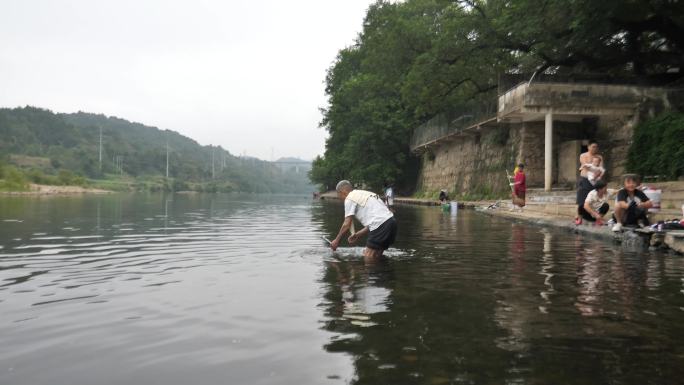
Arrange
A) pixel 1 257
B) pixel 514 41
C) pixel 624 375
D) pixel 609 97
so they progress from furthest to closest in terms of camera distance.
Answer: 1. pixel 514 41
2. pixel 609 97
3. pixel 1 257
4. pixel 624 375

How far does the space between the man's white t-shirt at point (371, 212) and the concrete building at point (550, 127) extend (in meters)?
17.5

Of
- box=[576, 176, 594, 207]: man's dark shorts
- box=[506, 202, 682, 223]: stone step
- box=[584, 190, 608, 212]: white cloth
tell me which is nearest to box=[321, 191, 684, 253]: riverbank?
box=[506, 202, 682, 223]: stone step

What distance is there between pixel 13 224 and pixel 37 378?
14874 millimetres

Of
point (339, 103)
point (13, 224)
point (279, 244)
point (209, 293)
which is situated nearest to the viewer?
point (209, 293)

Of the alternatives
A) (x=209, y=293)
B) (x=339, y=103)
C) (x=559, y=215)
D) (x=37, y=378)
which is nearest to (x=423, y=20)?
(x=339, y=103)

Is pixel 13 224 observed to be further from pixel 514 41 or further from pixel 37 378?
pixel 514 41

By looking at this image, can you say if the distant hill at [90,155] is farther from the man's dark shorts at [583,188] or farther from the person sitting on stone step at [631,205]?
A: the person sitting on stone step at [631,205]

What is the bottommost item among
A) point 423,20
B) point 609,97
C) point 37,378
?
point 37,378

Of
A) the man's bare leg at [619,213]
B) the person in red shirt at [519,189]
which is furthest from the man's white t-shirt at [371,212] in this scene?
the person in red shirt at [519,189]

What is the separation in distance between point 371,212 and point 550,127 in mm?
18239

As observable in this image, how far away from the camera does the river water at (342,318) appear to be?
3232mm

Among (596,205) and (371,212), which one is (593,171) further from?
(371,212)

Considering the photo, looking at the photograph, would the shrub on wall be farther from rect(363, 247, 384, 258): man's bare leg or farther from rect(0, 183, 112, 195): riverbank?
rect(0, 183, 112, 195): riverbank

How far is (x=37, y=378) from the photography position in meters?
3.15
